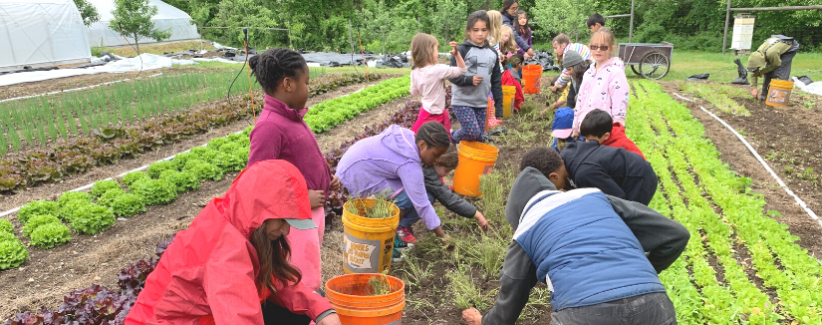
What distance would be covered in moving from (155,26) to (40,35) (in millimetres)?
8982

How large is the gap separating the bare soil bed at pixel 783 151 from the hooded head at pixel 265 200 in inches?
159

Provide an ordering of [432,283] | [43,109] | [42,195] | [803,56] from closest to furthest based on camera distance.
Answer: [432,283], [42,195], [43,109], [803,56]

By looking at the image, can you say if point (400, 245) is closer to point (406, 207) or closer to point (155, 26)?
point (406, 207)

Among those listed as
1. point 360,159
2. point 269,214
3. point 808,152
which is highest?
point 269,214

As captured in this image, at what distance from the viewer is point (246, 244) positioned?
6.02 ft

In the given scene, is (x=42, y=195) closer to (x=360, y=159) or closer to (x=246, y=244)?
(x=360, y=159)

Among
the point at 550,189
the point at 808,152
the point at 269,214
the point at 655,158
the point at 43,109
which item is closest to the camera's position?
the point at 269,214

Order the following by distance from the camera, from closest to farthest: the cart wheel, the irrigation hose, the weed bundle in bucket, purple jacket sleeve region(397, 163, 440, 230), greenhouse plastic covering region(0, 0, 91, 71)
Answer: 1. the weed bundle in bucket
2. purple jacket sleeve region(397, 163, 440, 230)
3. the irrigation hose
4. the cart wheel
5. greenhouse plastic covering region(0, 0, 91, 71)

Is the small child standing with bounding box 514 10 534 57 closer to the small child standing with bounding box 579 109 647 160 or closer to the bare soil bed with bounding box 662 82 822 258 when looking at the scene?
the bare soil bed with bounding box 662 82 822 258

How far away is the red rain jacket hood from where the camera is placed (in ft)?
5.77

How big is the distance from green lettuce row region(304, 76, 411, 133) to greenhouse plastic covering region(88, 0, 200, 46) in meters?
15.6

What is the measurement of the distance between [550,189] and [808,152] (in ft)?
19.8

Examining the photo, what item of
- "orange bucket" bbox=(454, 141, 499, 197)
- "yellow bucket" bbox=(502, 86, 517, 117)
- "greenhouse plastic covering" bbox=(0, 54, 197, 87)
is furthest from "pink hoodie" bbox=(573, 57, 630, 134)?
"greenhouse plastic covering" bbox=(0, 54, 197, 87)

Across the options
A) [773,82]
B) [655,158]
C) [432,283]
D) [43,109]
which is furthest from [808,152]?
[43,109]
